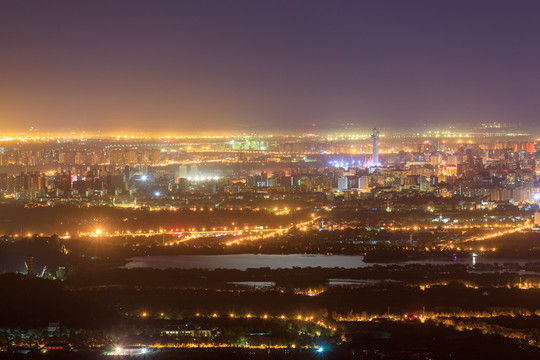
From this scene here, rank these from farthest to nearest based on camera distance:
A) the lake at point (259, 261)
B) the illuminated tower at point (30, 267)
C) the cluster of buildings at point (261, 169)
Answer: the cluster of buildings at point (261, 169) → the lake at point (259, 261) → the illuminated tower at point (30, 267)

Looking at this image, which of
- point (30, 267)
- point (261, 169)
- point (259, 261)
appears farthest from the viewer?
point (261, 169)

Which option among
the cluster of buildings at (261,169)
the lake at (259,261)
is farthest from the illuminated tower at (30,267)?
the cluster of buildings at (261,169)

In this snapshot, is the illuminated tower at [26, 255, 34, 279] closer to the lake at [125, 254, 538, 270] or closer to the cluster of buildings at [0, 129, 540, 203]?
the lake at [125, 254, 538, 270]

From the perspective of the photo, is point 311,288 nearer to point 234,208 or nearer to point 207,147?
point 234,208

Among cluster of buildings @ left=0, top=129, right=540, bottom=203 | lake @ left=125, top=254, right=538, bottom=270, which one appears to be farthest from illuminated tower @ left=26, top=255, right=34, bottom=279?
cluster of buildings @ left=0, top=129, right=540, bottom=203

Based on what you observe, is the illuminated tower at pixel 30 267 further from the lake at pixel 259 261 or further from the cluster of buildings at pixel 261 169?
the cluster of buildings at pixel 261 169

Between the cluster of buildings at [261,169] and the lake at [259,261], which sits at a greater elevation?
the cluster of buildings at [261,169]

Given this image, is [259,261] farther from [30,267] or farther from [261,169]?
[261,169]

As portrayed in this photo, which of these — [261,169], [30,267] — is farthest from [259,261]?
[261,169]

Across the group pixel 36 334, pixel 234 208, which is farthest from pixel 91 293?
pixel 234 208

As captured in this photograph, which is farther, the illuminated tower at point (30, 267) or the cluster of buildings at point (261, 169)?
the cluster of buildings at point (261, 169)

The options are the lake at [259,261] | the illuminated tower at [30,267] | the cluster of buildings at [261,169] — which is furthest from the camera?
the cluster of buildings at [261,169]

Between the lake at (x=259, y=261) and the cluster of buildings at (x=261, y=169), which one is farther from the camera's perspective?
the cluster of buildings at (x=261, y=169)
